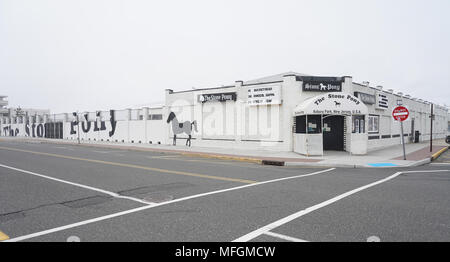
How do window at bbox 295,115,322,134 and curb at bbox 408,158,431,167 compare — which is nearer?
curb at bbox 408,158,431,167

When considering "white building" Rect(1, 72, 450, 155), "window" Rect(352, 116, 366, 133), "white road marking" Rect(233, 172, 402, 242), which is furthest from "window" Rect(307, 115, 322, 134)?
"white road marking" Rect(233, 172, 402, 242)

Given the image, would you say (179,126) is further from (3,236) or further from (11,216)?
(3,236)

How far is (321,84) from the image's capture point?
1919 cm

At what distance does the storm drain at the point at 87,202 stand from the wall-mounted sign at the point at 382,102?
22818mm

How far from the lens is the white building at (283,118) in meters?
17.7

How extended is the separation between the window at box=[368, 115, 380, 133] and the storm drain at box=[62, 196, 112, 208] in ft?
68.4

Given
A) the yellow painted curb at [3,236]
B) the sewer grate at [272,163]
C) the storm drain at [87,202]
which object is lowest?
the sewer grate at [272,163]

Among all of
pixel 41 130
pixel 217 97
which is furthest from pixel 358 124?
pixel 41 130

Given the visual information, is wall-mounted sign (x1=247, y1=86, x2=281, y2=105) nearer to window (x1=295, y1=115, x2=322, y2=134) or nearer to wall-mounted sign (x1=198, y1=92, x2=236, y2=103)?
wall-mounted sign (x1=198, y1=92, x2=236, y2=103)

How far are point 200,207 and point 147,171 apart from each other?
573cm

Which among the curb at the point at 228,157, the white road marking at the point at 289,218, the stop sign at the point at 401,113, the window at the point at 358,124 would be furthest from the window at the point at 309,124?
the white road marking at the point at 289,218

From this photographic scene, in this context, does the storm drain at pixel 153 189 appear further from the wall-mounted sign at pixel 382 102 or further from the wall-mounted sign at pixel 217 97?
the wall-mounted sign at pixel 382 102

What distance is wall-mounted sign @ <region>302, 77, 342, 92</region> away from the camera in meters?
19.1
